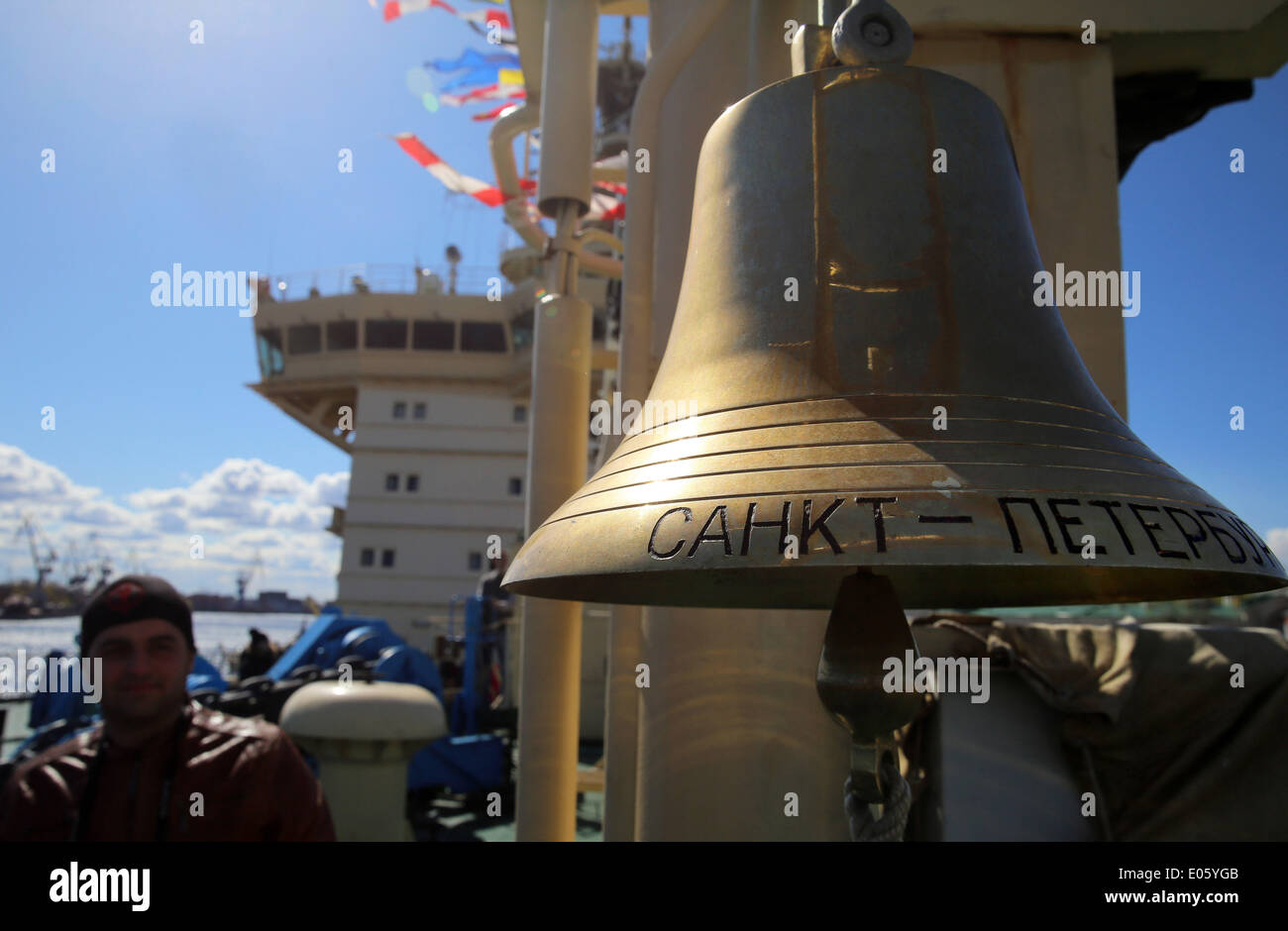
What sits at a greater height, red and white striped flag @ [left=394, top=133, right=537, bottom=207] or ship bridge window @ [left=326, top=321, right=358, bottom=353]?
ship bridge window @ [left=326, top=321, right=358, bottom=353]

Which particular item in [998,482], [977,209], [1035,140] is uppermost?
[1035,140]

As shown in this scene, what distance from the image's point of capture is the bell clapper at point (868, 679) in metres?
1.31

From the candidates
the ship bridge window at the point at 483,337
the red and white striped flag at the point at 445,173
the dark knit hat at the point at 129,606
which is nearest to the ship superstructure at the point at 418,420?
the ship bridge window at the point at 483,337

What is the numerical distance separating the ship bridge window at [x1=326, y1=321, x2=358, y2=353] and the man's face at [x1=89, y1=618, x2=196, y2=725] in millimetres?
28092

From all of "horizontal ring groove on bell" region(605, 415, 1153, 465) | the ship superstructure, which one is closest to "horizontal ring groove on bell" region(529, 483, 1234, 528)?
"horizontal ring groove on bell" region(605, 415, 1153, 465)

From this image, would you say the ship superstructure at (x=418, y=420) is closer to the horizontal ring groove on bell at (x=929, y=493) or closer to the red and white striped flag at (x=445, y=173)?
the red and white striped flag at (x=445, y=173)

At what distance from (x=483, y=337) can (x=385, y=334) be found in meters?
3.66

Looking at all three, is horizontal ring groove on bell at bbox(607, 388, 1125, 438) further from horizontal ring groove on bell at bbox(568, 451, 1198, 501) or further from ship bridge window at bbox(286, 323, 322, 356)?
ship bridge window at bbox(286, 323, 322, 356)

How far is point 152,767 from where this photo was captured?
221 cm

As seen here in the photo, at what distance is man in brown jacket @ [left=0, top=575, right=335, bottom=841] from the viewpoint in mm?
2092
